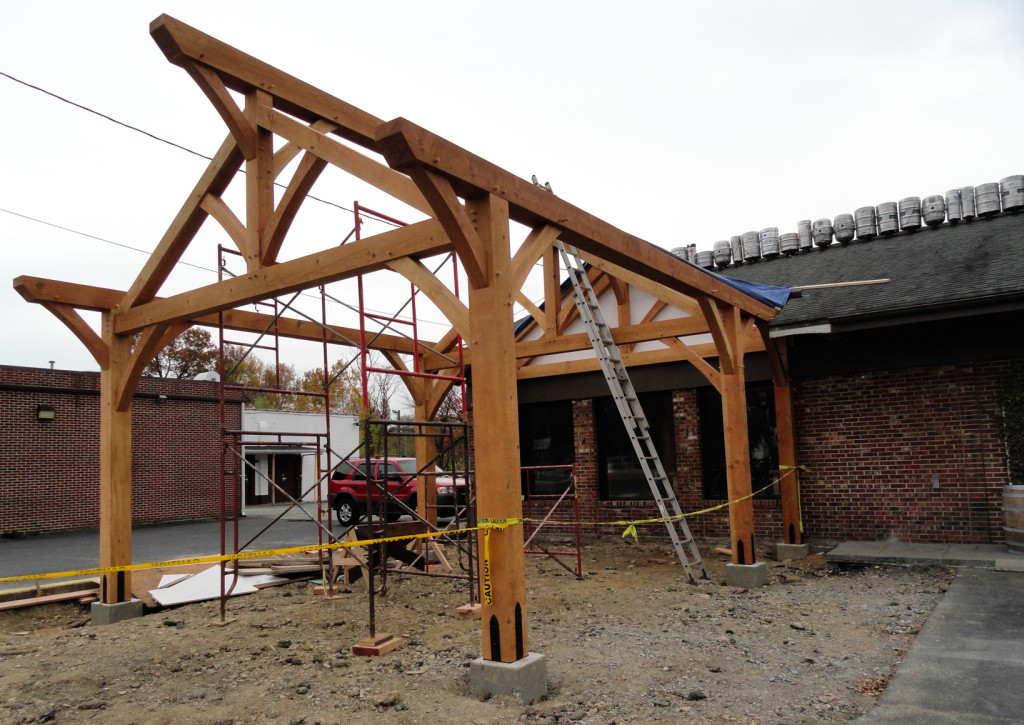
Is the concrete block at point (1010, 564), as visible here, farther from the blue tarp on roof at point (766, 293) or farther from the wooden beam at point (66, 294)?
the wooden beam at point (66, 294)

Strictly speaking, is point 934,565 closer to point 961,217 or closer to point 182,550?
point 961,217

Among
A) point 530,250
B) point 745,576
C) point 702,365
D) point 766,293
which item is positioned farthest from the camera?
point 766,293

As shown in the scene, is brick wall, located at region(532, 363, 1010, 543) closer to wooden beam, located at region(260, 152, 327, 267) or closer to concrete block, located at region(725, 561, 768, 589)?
concrete block, located at region(725, 561, 768, 589)

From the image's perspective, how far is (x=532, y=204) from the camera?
17.1 feet

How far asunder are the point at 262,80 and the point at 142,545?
38.8 ft

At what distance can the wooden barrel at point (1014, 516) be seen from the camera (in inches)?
336

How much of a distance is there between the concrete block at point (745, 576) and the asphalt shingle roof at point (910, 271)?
3.22 metres

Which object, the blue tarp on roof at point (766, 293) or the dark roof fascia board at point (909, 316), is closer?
the dark roof fascia board at point (909, 316)

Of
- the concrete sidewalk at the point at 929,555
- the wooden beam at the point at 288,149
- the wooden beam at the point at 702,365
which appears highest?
the wooden beam at the point at 288,149

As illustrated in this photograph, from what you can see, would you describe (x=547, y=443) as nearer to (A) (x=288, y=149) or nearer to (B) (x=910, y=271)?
(B) (x=910, y=271)

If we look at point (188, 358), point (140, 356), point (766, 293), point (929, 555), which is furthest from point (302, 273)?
point (188, 358)

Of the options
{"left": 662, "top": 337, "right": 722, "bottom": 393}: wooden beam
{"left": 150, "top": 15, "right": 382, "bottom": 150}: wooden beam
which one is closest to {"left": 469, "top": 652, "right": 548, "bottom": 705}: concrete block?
{"left": 150, "top": 15, "right": 382, "bottom": 150}: wooden beam

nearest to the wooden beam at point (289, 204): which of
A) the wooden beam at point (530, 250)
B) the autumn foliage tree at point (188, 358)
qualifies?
the wooden beam at point (530, 250)

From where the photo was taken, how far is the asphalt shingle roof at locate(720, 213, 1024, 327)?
9.15 m
